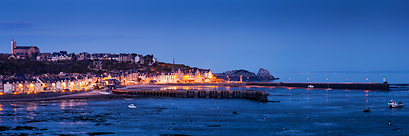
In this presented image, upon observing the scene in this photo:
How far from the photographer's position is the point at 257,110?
6562cm

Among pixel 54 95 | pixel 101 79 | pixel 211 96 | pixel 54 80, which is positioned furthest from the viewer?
pixel 101 79

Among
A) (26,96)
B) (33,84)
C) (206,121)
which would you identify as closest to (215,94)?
(26,96)

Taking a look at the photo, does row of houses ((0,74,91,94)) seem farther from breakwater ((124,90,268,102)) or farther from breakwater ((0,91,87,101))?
breakwater ((124,90,268,102))

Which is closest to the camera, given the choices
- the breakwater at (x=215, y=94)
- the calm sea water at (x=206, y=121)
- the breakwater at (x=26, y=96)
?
the calm sea water at (x=206, y=121)

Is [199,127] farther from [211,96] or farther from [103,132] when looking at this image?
[211,96]

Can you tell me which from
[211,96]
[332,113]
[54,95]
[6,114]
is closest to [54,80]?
[54,95]

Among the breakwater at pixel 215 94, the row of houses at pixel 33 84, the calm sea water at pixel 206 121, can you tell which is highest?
the row of houses at pixel 33 84

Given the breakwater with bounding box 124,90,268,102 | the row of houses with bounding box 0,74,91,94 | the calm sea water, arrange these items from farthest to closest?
the row of houses with bounding box 0,74,91,94, the breakwater with bounding box 124,90,268,102, the calm sea water

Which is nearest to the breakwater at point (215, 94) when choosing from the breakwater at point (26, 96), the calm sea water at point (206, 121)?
the calm sea water at point (206, 121)

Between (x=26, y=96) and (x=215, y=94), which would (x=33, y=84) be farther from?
(x=215, y=94)

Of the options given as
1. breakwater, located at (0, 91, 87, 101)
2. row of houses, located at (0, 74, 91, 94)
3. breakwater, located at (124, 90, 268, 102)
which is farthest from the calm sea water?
row of houses, located at (0, 74, 91, 94)

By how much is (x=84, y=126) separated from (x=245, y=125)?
56.1 ft

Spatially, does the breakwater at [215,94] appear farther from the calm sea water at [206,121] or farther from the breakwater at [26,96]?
the breakwater at [26,96]

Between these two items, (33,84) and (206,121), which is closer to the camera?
(206,121)
